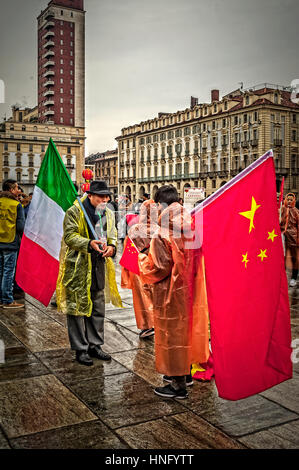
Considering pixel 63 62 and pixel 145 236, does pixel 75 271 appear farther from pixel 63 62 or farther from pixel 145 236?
pixel 63 62

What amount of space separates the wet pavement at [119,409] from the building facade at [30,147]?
91568mm

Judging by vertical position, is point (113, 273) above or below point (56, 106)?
below

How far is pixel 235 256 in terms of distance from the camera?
3.71 m

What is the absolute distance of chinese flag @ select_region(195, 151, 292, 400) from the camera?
3.59 m

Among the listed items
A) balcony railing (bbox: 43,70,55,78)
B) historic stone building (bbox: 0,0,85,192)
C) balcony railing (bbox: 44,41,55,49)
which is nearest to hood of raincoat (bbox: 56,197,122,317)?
historic stone building (bbox: 0,0,85,192)

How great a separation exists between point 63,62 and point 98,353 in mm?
104446

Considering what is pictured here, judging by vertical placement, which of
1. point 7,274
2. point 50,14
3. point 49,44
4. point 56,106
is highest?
point 50,14

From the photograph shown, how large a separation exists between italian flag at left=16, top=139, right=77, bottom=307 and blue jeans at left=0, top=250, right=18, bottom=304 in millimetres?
1067

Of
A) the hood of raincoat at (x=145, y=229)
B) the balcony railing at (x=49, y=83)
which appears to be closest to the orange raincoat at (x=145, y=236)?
the hood of raincoat at (x=145, y=229)

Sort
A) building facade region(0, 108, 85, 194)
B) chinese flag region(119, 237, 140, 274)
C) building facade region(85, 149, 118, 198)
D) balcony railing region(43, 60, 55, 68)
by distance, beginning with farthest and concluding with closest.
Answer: building facade region(85, 149, 118, 198)
balcony railing region(43, 60, 55, 68)
building facade region(0, 108, 85, 194)
chinese flag region(119, 237, 140, 274)

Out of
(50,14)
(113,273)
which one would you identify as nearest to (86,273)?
(113,273)

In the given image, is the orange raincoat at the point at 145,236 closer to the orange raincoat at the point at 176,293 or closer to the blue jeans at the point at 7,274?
the orange raincoat at the point at 176,293

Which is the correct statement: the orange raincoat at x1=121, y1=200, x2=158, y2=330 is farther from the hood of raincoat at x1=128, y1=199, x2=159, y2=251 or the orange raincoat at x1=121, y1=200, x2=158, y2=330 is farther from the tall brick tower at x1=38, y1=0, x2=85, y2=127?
the tall brick tower at x1=38, y1=0, x2=85, y2=127

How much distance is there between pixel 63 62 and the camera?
10125 cm
